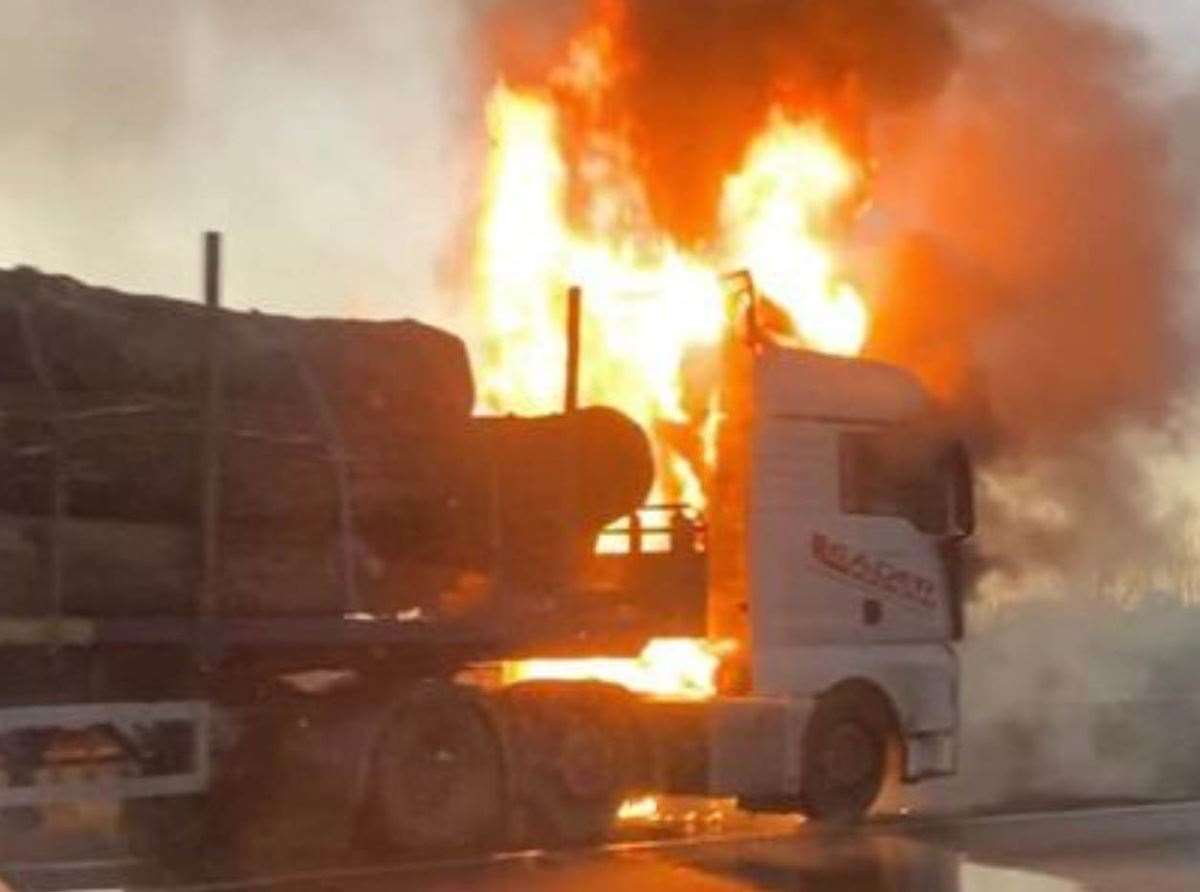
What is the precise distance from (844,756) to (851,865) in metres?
3.00

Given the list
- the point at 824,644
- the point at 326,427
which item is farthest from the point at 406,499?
the point at 824,644

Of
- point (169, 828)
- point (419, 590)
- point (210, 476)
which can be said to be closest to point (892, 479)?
point (419, 590)

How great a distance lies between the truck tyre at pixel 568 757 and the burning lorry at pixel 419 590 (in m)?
0.02

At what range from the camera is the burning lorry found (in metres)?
12.7

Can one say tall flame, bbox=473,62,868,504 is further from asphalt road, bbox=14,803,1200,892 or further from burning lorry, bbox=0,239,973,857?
asphalt road, bbox=14,803,1200,892

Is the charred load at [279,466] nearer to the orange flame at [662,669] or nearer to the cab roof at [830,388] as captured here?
the orange flame at [662,669]

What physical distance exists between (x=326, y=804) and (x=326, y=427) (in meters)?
2.16

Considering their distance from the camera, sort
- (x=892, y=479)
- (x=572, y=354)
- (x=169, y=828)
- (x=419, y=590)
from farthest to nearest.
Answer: (x=892, y=479) < (x=572, y=354) < (x=169, y=828) < (x=419, y=590)

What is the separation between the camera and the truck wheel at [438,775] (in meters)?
14.0

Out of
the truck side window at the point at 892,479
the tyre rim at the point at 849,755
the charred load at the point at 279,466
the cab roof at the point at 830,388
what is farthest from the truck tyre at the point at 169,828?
the truck side window at the point at 892,479

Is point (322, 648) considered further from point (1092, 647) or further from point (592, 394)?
point (1092, 647)

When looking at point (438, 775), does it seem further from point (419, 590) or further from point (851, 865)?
point (851, 865)

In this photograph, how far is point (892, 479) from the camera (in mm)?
17078

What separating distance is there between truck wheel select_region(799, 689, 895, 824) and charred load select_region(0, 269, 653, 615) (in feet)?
8.06
